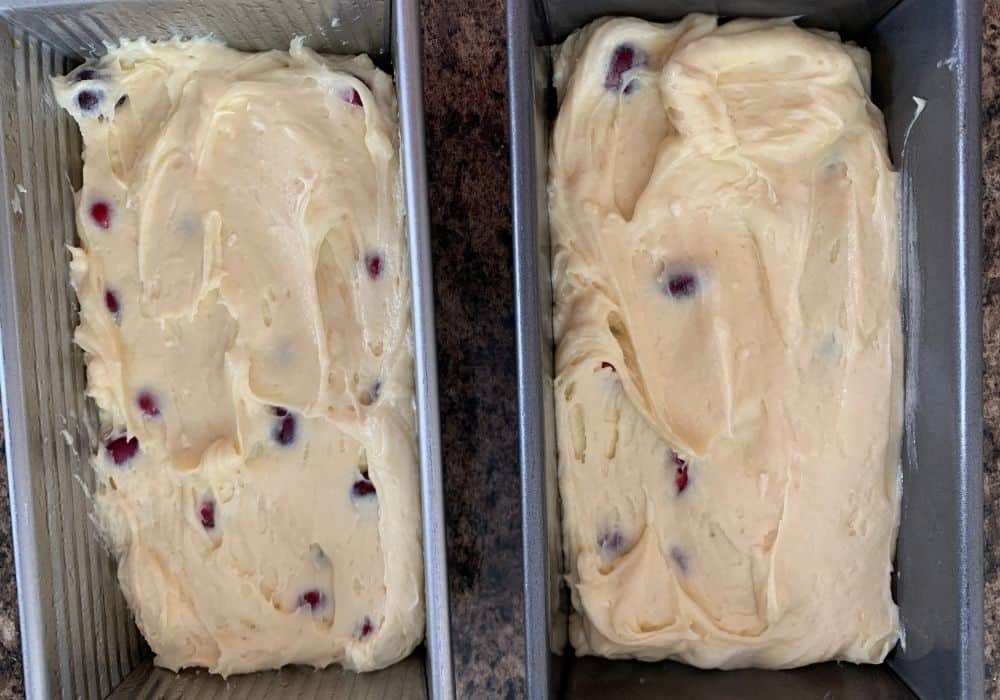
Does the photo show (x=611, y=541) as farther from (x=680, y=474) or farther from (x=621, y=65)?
(x=621, y=65)

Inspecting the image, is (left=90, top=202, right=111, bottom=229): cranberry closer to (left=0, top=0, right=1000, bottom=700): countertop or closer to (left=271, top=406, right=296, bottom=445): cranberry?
(left=271, top=406, right=296, bottom=445): cranberry

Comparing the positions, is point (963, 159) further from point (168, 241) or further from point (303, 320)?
point (168, 241)

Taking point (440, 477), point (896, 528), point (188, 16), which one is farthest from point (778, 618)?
point (188, 16)

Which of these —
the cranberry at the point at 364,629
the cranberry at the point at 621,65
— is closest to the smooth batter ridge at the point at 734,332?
the cranberry at the point at 621,65

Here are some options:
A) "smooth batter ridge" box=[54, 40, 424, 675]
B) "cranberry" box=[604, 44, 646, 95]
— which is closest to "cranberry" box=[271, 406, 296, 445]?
"smooth batter ridge" box=[54, 40, 424, 675]

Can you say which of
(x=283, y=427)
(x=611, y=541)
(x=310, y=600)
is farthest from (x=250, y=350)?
(x=611, y=541)
